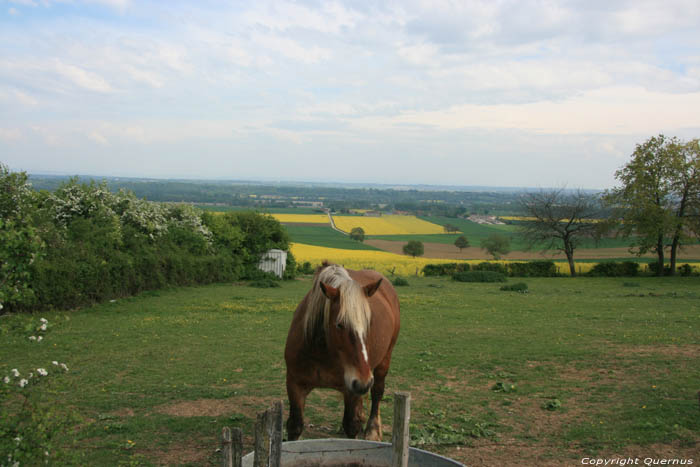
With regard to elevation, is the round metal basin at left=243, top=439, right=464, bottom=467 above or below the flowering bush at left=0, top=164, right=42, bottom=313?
below

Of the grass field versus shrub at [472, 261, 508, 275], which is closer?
the grass field

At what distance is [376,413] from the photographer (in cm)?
575

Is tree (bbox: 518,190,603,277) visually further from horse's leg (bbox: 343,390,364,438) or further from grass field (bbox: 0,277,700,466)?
horse's leg (bbox: 343,390,364,438)

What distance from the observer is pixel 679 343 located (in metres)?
10.1

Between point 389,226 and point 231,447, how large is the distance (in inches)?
3080

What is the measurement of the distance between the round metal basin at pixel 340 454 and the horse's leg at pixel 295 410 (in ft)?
1.93

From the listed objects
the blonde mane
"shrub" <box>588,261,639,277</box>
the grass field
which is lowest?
"shrub" <box>588,261,639,277</box>

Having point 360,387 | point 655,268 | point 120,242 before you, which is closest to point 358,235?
point 655,268

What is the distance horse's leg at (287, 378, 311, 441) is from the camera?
4738 mm

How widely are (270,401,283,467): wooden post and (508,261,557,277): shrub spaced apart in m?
32.8

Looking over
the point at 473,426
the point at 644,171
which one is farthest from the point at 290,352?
the point at 644,171

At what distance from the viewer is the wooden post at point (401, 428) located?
3.41m

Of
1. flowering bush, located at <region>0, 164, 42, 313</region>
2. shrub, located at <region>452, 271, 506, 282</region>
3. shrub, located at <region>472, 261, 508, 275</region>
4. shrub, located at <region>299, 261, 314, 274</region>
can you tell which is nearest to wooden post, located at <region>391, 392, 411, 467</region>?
flowering bush, located at <region>0, 164, 42, 313</region>

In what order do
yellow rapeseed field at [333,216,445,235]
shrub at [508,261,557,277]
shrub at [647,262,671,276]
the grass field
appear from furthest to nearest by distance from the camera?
yellow rapeseed field at [333,216,445,235], shrub at [508,261,557,277], shrub at [647,262,671,276], the grass field
